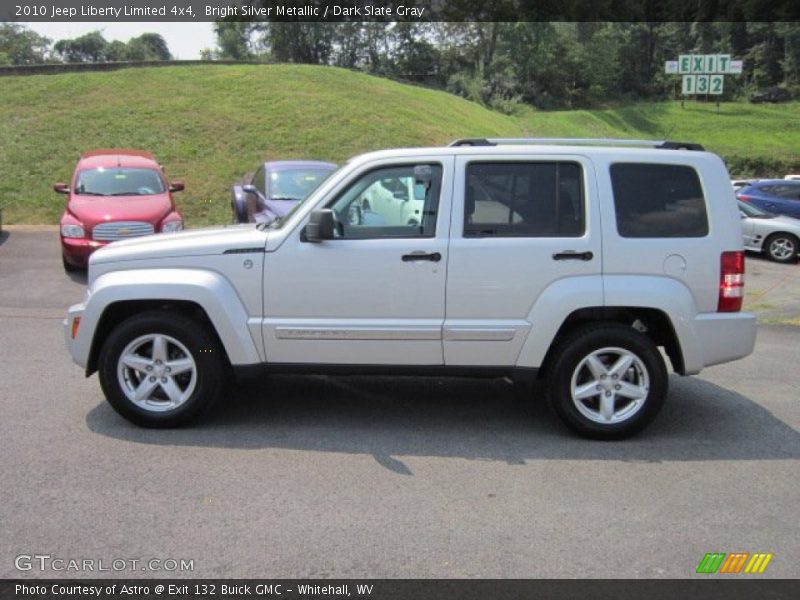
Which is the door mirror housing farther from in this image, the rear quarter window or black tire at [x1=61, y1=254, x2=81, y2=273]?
the rear quarter window

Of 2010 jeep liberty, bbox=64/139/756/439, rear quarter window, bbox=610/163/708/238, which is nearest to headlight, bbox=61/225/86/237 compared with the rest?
2010 jeep liberty, bbox=64/139/756/439

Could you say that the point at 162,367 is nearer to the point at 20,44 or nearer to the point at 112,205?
the point at 112,205

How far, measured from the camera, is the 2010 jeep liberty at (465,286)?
202 inches

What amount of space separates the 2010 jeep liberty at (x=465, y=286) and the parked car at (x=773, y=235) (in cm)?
1190

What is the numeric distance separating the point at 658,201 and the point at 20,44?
109 m

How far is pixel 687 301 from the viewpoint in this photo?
16.9 feet

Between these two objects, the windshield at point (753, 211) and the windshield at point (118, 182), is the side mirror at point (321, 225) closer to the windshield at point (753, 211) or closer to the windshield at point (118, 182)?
the windshield at point (118, 182)

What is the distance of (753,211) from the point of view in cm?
1692

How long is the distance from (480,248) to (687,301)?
4.65ft

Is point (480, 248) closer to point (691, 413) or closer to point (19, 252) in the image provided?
point (691, 413)

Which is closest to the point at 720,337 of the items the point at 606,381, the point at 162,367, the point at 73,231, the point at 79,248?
the point at 606,381

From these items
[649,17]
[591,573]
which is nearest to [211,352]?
[591,573]

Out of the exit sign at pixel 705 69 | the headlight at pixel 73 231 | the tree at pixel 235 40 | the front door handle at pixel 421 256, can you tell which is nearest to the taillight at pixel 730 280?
the front door handle at pixel 421 256

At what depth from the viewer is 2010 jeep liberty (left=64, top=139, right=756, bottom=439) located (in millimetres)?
5133
